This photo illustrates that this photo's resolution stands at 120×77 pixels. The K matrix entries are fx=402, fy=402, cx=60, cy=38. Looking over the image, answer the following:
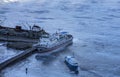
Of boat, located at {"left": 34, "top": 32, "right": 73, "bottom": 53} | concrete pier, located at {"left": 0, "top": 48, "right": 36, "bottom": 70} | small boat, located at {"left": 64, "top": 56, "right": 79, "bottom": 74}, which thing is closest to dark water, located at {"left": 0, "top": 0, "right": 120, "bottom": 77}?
small boat, located at {"left": 64, "top": 56, "right": 79, "bottom": 74}

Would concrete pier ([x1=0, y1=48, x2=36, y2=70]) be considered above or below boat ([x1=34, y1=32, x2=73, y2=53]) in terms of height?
below

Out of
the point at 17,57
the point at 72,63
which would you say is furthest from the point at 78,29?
the point at 72,63

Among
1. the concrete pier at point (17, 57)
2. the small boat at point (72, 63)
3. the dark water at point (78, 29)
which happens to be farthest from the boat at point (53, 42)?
the small boat at point (72, 63)

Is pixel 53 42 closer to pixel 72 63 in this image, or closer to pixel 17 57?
pixel 17 57

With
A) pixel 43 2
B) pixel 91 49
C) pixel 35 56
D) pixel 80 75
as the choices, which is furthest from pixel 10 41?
pixel 43 2

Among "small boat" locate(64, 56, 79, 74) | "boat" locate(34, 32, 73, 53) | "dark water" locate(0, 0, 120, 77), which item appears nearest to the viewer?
"small boat" locate(64, 56, 79, 74)

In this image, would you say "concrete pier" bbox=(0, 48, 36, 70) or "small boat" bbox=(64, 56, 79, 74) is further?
"concrete pier" bbox=(0, 48, 36, 70)

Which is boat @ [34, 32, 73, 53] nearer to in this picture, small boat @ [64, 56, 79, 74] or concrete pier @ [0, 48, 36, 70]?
concrete pier @ [0, 48, 36, 70]
